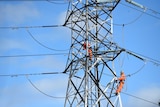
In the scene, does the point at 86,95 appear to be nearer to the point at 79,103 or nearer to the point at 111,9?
the point at 79,103

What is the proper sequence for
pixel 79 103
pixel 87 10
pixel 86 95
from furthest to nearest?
pixel 87 10, pixel 79 103, pixel 86 95

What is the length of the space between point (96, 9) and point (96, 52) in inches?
135

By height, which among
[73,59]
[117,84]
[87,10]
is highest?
[87,10]

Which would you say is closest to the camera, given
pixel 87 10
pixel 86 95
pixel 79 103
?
pixel 86 95

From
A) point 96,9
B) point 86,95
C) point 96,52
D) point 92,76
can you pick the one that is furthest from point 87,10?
point 86,95

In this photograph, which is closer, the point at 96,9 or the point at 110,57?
the point at 110,57

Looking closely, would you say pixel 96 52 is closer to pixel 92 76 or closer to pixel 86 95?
pixel 92 76

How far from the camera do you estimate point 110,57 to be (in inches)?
766

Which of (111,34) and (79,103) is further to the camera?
(111,34)

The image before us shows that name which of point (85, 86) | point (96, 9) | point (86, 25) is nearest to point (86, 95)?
point (85, 86)

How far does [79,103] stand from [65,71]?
2246 mm

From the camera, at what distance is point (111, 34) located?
20500mm

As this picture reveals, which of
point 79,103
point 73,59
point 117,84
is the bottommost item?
point 79,103

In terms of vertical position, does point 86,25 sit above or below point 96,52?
above
